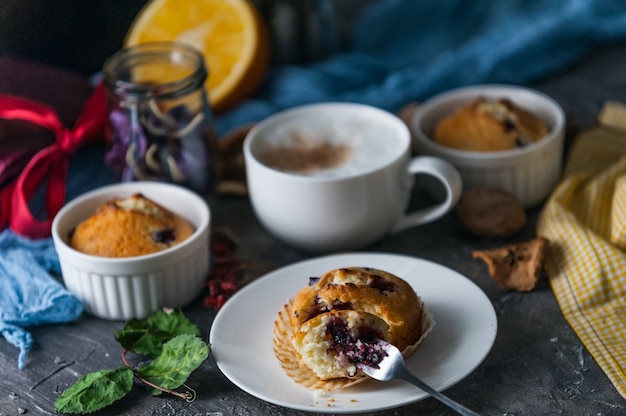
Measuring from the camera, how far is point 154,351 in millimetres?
1404

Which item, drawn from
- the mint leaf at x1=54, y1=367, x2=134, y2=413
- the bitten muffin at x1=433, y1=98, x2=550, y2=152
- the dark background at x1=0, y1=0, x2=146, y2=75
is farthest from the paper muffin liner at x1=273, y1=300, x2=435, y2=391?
the dark background at x1=0, y1=0, x2=146, y2=75

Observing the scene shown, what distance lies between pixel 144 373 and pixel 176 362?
0.05 m

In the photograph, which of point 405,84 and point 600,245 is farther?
point 405,84

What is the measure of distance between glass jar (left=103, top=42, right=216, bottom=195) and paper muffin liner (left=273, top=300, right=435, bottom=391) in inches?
17.8

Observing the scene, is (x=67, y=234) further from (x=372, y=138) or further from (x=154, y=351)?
(x=372, y=138)

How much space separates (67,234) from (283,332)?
1.52 feet

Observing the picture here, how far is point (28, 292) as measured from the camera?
1.57 metres

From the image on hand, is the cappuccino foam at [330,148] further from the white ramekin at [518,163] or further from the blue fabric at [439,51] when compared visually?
the blue fabric at [439,51]

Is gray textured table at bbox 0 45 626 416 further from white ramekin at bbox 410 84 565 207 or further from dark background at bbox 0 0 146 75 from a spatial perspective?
dark background at bbox 0 0 146 75

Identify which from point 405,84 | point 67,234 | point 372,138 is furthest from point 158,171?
point 405,84

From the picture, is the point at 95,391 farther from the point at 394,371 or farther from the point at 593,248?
the point at 593,248

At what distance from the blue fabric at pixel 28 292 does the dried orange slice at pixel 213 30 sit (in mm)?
633

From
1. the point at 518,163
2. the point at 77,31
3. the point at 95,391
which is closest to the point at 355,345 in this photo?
the point at 95,391

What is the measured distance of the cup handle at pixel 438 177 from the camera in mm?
1621
